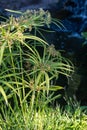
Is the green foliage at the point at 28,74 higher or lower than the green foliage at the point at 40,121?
higher

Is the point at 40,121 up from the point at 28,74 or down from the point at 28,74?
down

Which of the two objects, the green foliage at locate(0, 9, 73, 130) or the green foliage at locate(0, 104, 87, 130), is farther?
the green foliage at locate(0, 104, 87, 130)

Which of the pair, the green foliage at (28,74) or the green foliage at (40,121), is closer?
the green foliage at (28,74)

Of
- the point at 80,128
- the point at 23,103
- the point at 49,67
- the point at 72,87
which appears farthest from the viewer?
the point at 72,87

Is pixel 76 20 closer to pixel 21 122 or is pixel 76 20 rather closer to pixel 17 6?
pixel 17 6

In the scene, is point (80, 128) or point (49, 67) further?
point (80, 128)

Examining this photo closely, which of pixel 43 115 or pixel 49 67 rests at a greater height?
pixel 49 67

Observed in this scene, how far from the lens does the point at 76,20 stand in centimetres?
708

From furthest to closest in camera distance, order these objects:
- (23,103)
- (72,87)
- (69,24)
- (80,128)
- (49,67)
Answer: (69,24)
(72,87)
(80,128)
(23,103)
(49,67)

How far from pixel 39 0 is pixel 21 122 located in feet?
10.6

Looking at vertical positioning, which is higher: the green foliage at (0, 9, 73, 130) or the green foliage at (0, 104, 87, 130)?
the green foliage at (0, 9, 73, 130)

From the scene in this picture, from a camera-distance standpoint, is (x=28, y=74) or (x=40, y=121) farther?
(x=40, y=121)

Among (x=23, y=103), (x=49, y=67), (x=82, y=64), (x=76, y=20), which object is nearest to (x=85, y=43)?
(x=82, y=64)

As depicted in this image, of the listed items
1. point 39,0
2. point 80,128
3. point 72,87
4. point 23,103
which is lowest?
point 72,87
